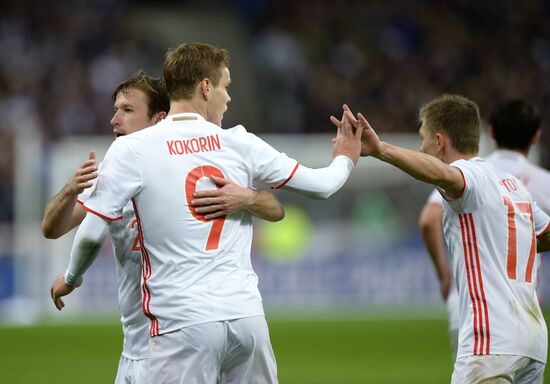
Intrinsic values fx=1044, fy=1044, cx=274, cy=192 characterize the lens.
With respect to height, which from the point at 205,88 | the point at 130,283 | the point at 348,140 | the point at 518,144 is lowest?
the point at 130,283

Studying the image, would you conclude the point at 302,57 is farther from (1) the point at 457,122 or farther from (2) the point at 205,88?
(2) the point at 205,88

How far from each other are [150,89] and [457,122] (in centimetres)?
158

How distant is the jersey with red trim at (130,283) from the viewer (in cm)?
513

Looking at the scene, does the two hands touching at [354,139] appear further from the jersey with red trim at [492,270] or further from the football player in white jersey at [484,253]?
the jersey with red trim at [492,270]

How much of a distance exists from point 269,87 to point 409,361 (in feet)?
43.2

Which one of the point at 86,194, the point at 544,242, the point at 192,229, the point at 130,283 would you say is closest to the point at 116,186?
the point at 192,229

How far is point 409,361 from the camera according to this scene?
11914mm

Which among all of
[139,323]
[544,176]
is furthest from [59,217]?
[544,176]

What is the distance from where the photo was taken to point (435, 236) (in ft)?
24.7

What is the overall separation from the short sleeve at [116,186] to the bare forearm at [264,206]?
520 millimetres

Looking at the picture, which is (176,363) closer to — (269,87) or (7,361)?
(7,361)

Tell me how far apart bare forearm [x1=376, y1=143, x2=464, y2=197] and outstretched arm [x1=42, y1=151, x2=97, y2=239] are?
1.41 meters

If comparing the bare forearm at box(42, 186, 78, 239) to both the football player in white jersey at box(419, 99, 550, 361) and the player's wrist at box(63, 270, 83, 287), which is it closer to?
the player's wrist at box(63, 270, 83, 287)

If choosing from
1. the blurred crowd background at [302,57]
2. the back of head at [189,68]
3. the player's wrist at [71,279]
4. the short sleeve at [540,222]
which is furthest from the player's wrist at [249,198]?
the blurred crowd background at [302,57]
